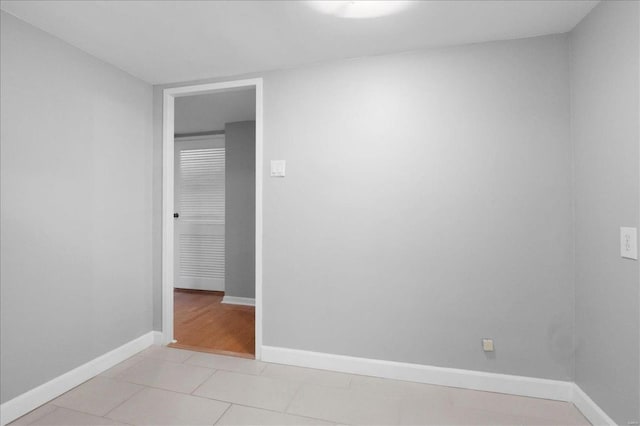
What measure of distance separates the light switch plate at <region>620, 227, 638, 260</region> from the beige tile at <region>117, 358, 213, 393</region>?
8.66 ft

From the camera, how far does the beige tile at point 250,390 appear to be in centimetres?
199

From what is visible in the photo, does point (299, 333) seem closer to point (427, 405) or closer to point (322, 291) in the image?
point (322, 291)

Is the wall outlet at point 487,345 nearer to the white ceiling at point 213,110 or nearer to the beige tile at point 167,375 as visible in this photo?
the beige tile at point 167,375

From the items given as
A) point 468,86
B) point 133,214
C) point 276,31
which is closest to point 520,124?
point 468,86

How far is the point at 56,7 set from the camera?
1764mm

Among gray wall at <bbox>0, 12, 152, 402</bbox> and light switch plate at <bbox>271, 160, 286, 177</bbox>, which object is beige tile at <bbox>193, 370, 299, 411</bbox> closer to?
gray wall at <bbox>0, 12, 152, 402</bbox>

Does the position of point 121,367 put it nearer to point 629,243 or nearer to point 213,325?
point 213,325

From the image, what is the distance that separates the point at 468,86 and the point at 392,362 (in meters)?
2.03

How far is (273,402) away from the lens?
1.99 meters

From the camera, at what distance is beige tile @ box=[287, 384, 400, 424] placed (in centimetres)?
184

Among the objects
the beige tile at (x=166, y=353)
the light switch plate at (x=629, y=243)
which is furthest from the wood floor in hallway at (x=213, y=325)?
the light switch plate at (x=629, y=243)

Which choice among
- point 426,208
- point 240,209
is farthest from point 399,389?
point 240,209

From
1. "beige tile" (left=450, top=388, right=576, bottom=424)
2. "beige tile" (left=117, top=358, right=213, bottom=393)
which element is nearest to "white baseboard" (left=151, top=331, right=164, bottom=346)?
"beige tile" (left=117, top=358, right=213, bottom=393)

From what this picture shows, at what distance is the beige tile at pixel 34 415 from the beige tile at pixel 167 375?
419 millimetres
